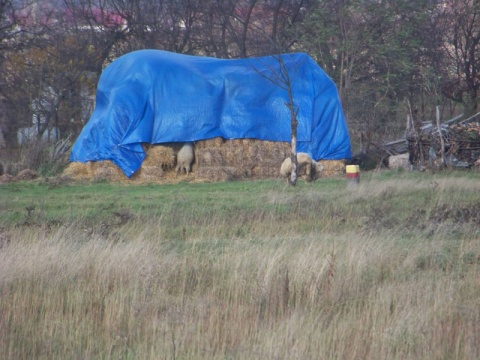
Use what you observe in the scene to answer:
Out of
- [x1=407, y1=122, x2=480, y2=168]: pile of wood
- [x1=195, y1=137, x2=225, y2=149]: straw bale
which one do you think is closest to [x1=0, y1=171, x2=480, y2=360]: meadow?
[x1=195, y1=137, x2=225, y2=149]: straw bale

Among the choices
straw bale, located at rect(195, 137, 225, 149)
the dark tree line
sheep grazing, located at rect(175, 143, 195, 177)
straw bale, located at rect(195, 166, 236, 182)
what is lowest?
straw bale, located at rect(195, 166, 236, 182)

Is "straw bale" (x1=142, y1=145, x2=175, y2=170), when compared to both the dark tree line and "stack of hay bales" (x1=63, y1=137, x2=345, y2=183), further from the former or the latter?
the dark tree line

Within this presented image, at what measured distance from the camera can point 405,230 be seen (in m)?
10.4

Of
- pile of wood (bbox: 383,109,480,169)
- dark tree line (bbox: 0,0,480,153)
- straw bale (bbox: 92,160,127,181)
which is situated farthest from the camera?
dark tree line (bbox: 0,0,480,153)

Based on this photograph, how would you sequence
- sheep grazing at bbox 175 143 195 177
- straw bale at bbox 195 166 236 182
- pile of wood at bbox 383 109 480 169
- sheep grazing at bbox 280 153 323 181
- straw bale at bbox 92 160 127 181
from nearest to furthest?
1. sheep grazing at bbox 280 153 323 181
2. straw bale at bbox 195 166 236 182
3. straw bale at bbox 92 160 127 181
4. sheep grazing at bbox 175 143 195 177
5. pile of wood at bbox 383 109 480 169

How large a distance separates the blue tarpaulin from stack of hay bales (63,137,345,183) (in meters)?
0.21

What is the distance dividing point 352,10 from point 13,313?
26256 mm

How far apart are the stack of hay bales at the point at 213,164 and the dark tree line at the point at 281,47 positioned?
20.4 ft

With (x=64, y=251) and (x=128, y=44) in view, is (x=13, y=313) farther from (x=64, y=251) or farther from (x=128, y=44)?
(x=128, y=44)

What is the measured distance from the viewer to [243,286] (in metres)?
7.70

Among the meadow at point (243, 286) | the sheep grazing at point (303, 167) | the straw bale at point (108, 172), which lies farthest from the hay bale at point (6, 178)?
the meadow at point (243, 286)

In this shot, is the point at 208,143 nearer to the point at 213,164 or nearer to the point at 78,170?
the point at 213,164

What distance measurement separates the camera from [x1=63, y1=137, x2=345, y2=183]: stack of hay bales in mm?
20641

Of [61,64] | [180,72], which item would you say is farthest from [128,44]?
[180,72]
